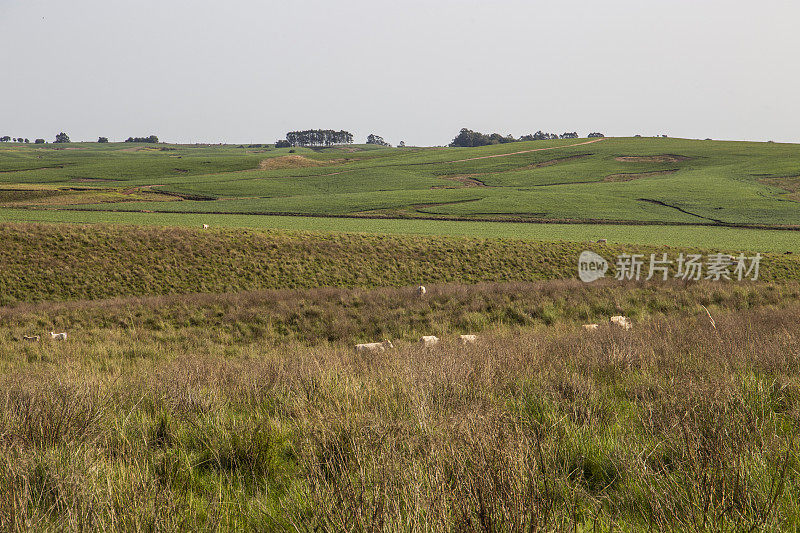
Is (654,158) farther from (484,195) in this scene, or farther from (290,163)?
(290,163)

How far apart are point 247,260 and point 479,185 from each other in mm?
51373

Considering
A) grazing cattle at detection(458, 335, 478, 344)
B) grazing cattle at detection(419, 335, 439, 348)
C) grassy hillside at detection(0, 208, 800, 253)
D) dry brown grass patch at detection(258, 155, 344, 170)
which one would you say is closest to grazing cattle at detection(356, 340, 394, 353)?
grazing cattle at detection(419, 335, 439, 348)

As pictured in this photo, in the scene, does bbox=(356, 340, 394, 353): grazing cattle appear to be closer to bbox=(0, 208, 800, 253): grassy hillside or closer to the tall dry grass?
the tall dry grass

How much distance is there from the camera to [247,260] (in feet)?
87.4

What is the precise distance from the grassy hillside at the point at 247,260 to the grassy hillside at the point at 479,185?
661 inches

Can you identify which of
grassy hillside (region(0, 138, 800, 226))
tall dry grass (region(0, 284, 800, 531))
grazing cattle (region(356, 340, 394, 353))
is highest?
grassy hillside (region(0, 138, 800, 226))

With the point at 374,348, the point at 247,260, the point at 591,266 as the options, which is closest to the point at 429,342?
the point at 374,348

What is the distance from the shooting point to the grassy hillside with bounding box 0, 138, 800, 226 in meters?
47.6

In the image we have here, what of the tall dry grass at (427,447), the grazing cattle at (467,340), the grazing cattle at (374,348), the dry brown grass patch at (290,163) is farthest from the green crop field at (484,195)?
the tall dry grass at (427,447)

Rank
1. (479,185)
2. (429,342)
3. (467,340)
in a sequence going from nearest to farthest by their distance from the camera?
(467,340), (429,342), (479,185)

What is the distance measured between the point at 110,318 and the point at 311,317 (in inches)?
293

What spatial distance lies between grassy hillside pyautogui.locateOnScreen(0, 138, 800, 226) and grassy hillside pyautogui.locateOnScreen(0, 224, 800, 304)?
16.8m

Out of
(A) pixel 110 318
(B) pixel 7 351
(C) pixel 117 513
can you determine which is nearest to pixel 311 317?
(A) pixel 110 318

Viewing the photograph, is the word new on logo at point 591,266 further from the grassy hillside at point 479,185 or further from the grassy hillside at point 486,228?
the grassy hillside at point 479,185
